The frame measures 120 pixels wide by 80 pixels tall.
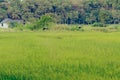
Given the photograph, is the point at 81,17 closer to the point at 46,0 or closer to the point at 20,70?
the point at 46,0

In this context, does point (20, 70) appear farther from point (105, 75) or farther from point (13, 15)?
point (13, 15)

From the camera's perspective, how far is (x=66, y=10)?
45438mm

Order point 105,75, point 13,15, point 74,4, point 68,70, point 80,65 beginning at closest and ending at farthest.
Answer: point 105,75, point 68,70, point 80,65, point 13,15, point 74,4

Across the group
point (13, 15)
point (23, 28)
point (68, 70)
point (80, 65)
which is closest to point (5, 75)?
point (68, 70)

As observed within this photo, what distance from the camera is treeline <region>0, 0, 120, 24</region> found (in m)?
43.1

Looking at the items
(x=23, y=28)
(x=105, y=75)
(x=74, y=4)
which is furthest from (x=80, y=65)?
(x=74, y=4)

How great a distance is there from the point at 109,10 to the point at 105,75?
40.4 metres

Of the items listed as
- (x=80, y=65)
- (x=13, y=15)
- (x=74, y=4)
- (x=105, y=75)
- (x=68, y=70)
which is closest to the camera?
(x=105, y=75)

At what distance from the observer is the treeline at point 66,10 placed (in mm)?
43094

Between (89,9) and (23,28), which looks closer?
(23,28)

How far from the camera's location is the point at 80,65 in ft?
20.2

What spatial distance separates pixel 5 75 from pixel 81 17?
40.2m

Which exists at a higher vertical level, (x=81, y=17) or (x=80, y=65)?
(x=80, y=65)

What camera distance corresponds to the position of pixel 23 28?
32.7 metres
